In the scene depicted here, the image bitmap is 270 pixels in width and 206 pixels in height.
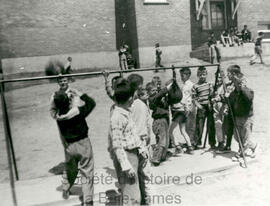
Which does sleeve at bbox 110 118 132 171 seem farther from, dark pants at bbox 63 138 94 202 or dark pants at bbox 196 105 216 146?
dark pants at bbox 196 105 216 146

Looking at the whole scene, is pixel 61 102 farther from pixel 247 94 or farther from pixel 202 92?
pixel 247 94

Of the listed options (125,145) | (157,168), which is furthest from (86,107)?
(157,168)

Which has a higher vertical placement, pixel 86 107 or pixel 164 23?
pixel 164 23

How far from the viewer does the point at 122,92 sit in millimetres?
3875

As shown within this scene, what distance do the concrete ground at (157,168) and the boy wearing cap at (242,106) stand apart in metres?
0.42

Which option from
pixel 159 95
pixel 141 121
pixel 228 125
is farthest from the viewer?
pixel 228 125

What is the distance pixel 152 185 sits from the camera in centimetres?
536

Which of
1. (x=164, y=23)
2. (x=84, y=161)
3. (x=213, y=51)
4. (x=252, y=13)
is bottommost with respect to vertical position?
(x=84, y=161)

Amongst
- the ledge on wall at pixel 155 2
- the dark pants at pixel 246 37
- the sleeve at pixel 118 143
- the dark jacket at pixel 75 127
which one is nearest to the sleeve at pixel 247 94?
the dark jacket at pixel 75 127

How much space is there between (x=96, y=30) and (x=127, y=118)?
17259 mm

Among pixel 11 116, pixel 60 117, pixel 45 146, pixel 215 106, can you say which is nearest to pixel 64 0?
pixel 11 116

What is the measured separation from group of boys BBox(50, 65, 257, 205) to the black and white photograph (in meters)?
0.02

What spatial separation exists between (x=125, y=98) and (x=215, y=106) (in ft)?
12.4

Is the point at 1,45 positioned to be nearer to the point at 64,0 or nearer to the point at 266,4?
the point at 64,0
